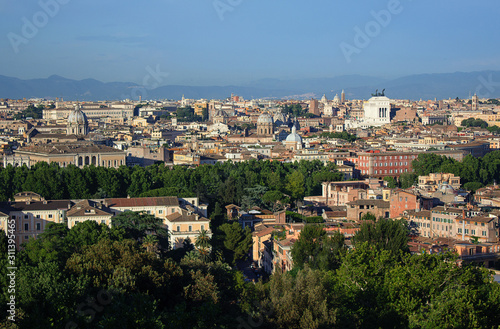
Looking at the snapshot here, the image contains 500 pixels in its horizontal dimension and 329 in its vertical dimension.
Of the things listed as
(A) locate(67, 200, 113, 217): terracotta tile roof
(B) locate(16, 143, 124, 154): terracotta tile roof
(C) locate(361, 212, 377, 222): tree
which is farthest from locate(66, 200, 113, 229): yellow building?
(B) locate(16, 143, 124, 154): terracotta tile roof

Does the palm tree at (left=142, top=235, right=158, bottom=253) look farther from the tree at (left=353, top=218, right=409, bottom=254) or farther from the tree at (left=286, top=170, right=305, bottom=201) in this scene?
the tree at (left=286, top=170, right=305, bottom=201)

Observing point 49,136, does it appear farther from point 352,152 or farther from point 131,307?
point 131,307

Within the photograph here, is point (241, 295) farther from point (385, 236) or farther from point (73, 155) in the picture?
point (73, 155)

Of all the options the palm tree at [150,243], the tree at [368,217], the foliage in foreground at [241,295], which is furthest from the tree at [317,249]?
the tree at [368,217]

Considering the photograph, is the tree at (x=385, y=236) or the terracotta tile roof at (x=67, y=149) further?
the terracotta tile roof at (x=67, y=149)

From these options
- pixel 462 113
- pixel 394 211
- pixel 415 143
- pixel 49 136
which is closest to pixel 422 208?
pixel 394 211

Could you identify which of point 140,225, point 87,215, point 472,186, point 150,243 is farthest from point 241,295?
point 472,186

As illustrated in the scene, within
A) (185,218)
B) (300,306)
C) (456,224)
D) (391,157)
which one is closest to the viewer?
(300,306)

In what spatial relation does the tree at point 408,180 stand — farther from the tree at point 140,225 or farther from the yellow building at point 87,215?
the yellow building at point 87,215
